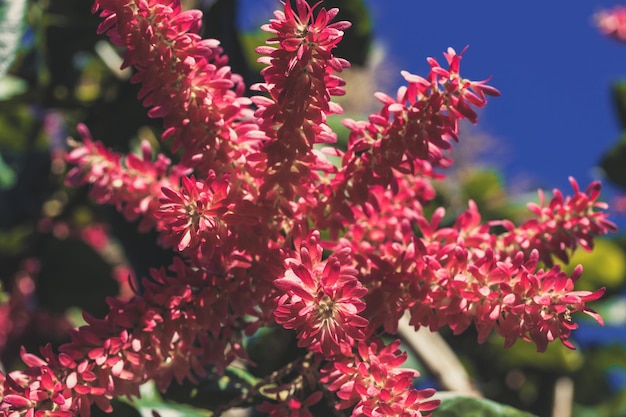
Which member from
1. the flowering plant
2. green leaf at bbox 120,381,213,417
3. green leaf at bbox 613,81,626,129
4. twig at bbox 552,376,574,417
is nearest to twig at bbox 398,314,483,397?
twig at bbox 552,376,574,417

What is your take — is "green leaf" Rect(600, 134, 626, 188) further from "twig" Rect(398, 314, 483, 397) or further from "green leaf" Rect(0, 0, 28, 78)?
"green leaf" Rect(0, 0, 28, 78)

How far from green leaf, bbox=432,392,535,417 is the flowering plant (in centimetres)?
17

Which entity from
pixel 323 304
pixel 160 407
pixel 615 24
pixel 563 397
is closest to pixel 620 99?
pixel 615 24

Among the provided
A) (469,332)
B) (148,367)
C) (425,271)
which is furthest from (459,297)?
(469,332)

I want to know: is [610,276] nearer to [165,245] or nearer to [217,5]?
[217,5]

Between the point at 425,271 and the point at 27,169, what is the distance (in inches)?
58.6

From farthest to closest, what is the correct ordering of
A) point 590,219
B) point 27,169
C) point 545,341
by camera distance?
point 27,169, point 590,219, point 545,341

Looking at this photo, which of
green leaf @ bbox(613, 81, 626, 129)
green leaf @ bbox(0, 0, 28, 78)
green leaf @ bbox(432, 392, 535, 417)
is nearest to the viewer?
green leaf @ bbox(432, 392, 535, 417)

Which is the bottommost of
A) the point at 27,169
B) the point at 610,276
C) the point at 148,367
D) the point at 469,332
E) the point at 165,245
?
the point at 148,367

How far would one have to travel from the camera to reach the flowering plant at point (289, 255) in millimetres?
739

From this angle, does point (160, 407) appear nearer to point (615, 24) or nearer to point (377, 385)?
point (377, 385)

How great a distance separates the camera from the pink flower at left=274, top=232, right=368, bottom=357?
72cm

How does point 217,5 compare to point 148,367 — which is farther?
point 217,5

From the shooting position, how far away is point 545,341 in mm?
779
